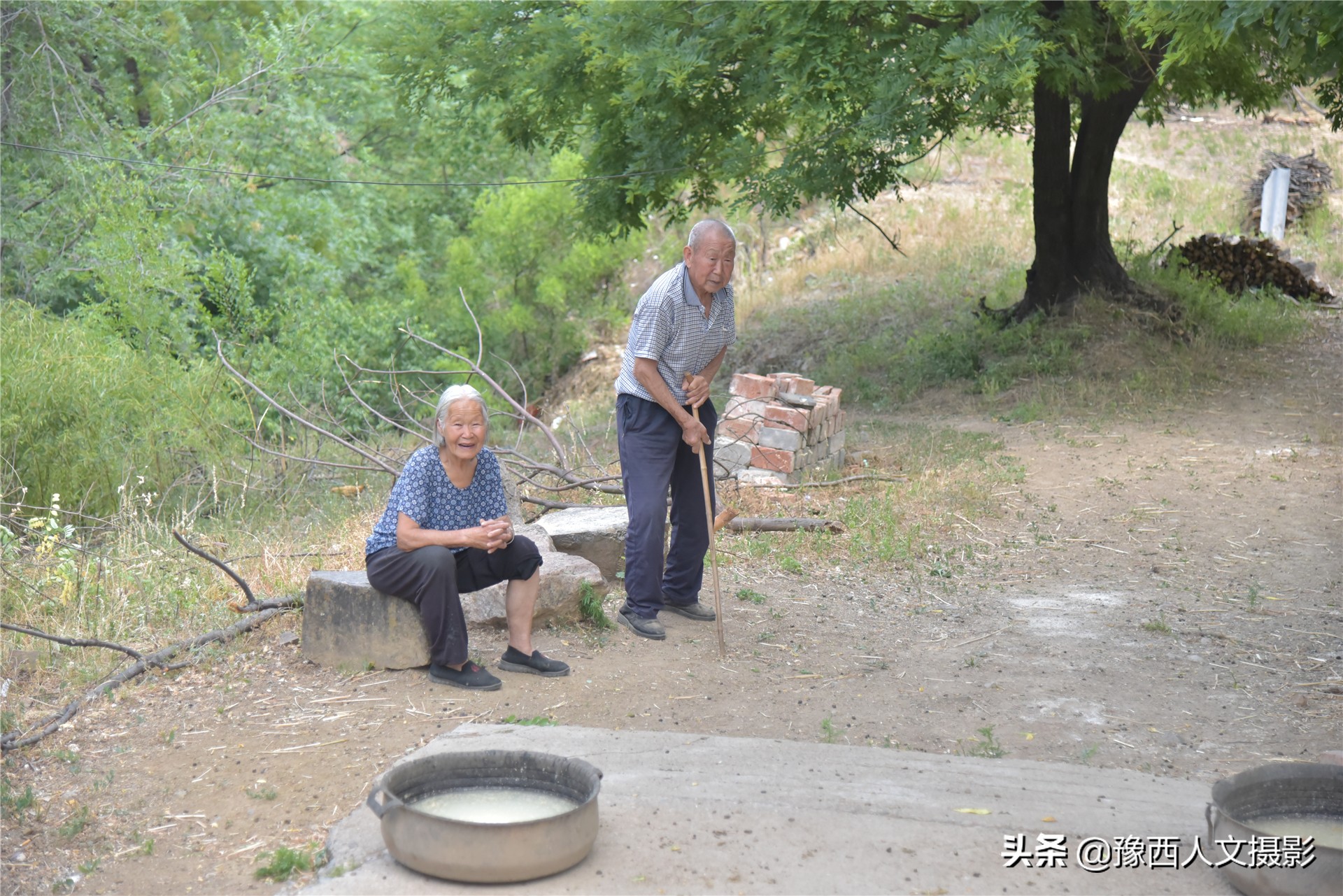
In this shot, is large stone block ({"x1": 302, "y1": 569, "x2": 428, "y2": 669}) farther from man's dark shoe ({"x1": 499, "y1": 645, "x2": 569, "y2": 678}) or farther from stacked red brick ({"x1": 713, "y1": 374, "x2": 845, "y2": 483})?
stacked red brick ({"x1": 713, "y1": 374, "x2": 845, "y2": 483})

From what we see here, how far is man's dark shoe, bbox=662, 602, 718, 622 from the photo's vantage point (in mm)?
5812

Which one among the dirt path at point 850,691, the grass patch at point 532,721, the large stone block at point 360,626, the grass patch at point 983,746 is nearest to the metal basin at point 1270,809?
the dirt path at point 850,691

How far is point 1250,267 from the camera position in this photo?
14734 mm

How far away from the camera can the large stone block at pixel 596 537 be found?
6227 millimetres

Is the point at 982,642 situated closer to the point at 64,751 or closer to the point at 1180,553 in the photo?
the point at 1180,553

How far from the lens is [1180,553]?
7195mm

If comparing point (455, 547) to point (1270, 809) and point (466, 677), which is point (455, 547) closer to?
point (466, 677)

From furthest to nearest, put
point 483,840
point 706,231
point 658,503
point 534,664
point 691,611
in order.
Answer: point 691,611 < point 658,503 < point 706,231 < point 534,664 < point 483,840

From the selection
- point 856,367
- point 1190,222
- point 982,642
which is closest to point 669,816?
point 982,642

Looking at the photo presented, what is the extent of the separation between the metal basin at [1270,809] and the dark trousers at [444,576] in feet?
8.88

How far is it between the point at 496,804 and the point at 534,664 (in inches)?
60.0

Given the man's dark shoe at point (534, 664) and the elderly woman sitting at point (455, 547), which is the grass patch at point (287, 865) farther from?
the man's dark shoe at point (534, 664)

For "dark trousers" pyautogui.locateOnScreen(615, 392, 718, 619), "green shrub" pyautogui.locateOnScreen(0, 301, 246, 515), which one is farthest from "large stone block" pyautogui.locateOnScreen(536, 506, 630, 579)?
"green shrub" pyautogui.locateOnScreen(0, 301, 246, 515)

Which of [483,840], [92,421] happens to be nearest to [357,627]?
[483,840]
